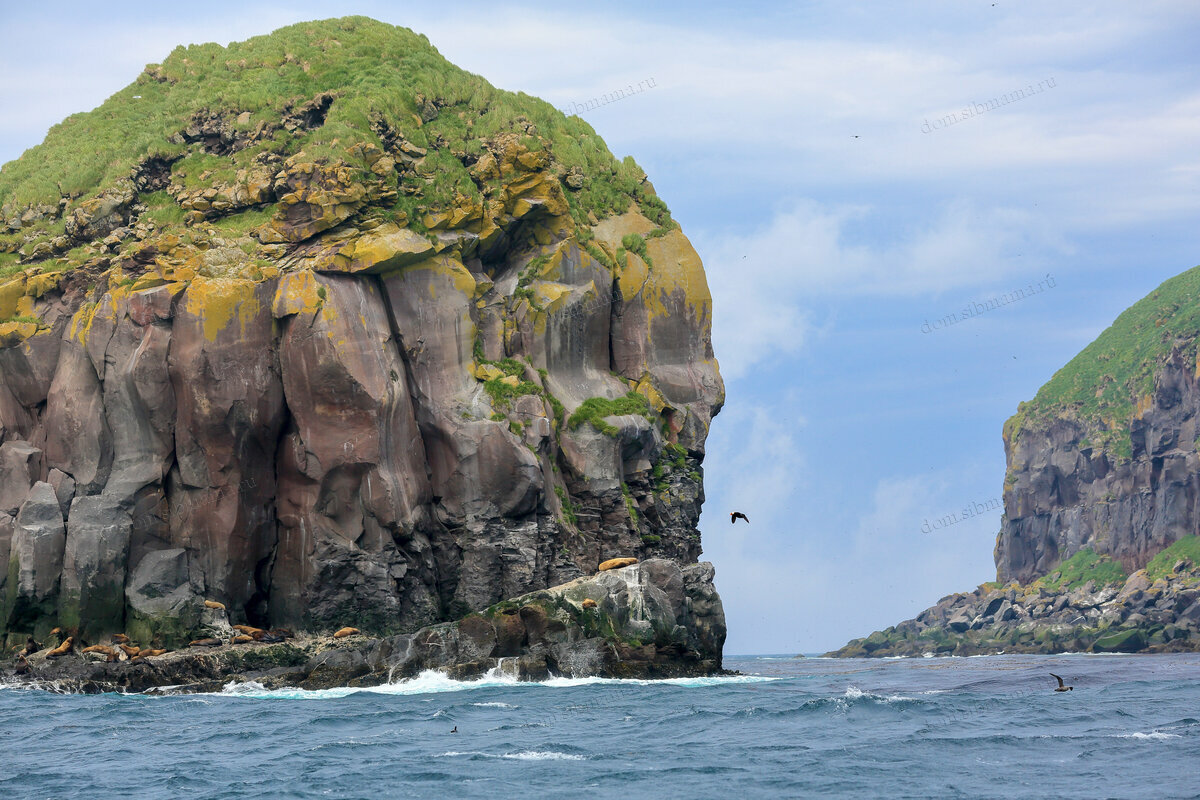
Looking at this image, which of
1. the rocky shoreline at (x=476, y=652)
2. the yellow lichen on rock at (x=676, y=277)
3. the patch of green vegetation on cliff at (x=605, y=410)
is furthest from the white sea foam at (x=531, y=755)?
the yellow lichen on rock at (x=676, y=277)

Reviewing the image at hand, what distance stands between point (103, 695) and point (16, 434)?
594 inches

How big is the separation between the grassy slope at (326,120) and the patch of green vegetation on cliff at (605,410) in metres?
11.1

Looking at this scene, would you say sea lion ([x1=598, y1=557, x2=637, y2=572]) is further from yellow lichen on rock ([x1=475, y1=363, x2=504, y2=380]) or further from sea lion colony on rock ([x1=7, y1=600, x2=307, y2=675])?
yellow lichen on rock ([x1=475, y1=363, x2=504, y2=380])

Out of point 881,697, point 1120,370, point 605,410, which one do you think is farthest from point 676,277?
point 1120,370

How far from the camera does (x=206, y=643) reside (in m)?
48.8

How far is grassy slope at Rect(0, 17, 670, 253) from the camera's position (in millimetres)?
61719

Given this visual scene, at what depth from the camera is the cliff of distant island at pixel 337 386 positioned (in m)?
50.7

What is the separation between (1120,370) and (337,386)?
147569mm

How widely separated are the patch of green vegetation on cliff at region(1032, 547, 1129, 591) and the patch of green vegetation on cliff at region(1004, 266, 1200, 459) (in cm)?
1336

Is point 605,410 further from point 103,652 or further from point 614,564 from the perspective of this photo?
point 103,652

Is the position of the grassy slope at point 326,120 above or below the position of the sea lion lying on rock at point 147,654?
above

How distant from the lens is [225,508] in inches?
2064

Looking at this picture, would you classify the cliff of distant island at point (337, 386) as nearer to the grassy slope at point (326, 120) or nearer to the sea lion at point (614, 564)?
the grassy slope at point (326, 120)

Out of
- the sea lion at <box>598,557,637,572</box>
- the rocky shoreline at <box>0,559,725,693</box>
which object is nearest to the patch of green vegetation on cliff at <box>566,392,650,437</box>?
the sea lion at <box>598,557,637,572</box>
